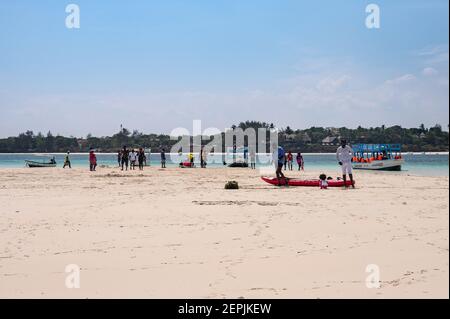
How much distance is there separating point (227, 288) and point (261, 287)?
360 mm

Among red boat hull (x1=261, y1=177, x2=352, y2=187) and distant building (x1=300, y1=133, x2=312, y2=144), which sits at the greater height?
distant building (x1=300, y1=133, x2=312, y2=144)

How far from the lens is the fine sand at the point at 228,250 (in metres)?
4.88

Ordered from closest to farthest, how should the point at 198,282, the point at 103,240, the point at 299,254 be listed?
the point at 198,282 → the point at 299,254 → the point at 103,240

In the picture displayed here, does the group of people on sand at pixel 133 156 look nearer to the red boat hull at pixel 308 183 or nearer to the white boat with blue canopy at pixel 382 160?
the white boat with blue canopy at pixel 382 160

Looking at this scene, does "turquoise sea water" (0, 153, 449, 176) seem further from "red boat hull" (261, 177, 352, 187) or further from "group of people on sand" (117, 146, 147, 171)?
"group of people on sand" (117, 146, 147, 171)

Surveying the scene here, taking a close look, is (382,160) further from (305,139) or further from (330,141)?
(305,139)

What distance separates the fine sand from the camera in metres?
4.88

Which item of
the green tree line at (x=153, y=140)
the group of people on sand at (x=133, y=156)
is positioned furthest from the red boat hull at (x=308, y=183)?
the green tree line at (x=153, y=140)

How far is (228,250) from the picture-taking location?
21.6ft

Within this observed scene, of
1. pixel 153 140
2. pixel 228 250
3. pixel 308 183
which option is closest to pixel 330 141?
pixel 153 140

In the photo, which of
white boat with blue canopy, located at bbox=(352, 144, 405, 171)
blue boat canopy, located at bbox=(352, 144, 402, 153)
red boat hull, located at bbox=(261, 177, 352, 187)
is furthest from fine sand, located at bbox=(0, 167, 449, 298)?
blue boat canopy, located at bbox=(352, 144, 402, 153)

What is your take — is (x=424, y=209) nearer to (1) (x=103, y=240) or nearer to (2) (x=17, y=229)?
(1) (x=103, y=240)
